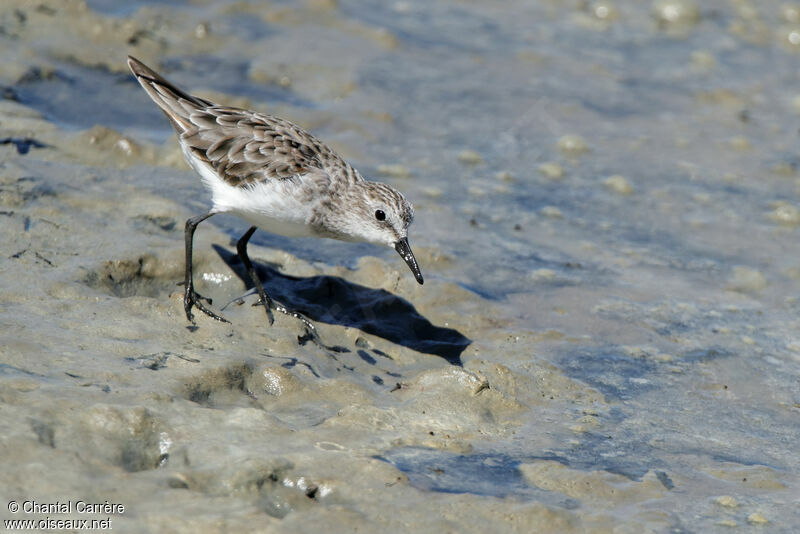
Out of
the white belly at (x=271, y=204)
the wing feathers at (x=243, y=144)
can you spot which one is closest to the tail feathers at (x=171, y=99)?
the wing feathers at (x=243, y=144)

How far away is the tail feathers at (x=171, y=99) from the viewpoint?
6520 millimetres

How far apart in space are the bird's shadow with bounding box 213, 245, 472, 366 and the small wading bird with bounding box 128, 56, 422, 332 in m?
0.31

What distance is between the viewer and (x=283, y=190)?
19.7 feet

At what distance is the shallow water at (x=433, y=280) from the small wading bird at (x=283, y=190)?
0.56 meters

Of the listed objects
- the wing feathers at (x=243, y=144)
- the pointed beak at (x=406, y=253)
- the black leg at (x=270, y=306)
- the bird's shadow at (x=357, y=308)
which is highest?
the wing feathers at (x=243, y=144)

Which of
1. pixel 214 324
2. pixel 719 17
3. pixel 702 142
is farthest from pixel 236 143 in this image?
pixel 719 17

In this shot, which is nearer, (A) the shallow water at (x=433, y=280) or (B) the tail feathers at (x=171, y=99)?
(A) the shallow water at (x=433, y=280)

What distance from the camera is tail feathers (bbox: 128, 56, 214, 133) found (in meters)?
6.52

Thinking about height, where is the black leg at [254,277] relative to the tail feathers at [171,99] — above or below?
below

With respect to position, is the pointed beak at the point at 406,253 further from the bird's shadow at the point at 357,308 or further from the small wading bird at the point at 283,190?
the bird's shadow at the point at 357,308

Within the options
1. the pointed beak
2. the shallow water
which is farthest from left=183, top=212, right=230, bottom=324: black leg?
the pointed beak

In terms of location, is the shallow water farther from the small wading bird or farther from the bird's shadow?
the small wading bird

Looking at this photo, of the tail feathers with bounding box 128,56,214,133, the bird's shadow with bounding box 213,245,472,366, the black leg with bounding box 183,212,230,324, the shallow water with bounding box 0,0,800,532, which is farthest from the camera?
the tail feathers with bounding box 128,56,214,133

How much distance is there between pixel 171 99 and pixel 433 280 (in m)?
2.33
